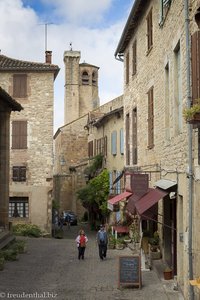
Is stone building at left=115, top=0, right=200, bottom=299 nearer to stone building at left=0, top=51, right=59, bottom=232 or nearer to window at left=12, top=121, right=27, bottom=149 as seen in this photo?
stone building at left=0, top=51, right=59, bottom=232

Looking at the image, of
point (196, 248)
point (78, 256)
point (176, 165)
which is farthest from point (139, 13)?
point (196, 248)

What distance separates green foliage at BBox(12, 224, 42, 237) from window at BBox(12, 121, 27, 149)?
477 centimetres

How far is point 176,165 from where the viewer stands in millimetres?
11172

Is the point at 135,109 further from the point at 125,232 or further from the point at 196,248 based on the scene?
the point at 196,248

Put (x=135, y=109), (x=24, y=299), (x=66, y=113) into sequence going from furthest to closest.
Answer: (x=66, y=113), (x=135, y=109), (x=24, y=299)

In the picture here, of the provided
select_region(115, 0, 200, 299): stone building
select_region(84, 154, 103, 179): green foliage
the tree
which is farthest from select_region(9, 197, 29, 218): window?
select_region(115, 0, 200, 299): stone building

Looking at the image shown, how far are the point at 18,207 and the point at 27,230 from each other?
1.96m

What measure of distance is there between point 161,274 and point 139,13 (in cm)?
928

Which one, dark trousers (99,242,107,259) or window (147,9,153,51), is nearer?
window (147,9,153,51)

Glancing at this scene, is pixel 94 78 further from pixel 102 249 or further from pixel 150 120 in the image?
pixel 150 120

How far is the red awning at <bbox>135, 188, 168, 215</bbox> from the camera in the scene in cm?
1140

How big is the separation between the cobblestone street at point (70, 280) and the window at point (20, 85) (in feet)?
45.1

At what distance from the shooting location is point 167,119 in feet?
41.7

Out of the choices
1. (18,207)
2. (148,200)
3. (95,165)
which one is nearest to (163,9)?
(148,200)
